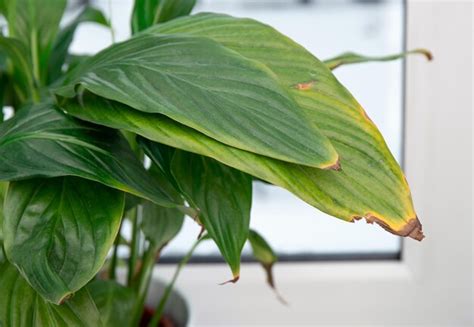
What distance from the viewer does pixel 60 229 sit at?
0.40 m

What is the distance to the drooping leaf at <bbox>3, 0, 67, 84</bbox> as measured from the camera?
63 cm

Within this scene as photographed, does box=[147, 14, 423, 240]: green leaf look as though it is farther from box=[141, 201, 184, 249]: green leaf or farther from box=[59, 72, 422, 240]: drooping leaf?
box=[141, 201, 184, 249]: green leaf

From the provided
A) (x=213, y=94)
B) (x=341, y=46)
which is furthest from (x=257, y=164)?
(x=341, y=46)

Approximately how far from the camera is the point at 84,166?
393 millimetres

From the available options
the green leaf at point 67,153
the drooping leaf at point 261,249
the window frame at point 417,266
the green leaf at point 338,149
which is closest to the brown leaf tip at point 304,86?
the green leaf at point 338,149

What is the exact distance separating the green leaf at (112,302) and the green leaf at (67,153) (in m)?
0.16

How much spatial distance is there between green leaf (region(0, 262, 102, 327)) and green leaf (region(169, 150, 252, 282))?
90 millimetres

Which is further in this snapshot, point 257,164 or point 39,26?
point 39,26

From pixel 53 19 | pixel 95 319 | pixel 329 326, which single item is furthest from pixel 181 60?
pixel 329 326

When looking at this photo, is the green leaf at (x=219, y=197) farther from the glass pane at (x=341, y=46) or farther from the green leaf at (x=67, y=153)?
the glass pane at (x=341, y=46)

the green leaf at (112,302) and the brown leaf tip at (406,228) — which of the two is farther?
the green leaf at (112,302)

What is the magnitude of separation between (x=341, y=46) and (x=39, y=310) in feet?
1.86

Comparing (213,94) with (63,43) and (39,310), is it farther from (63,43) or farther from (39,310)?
(63,43)

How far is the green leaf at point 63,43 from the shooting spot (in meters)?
0.64
